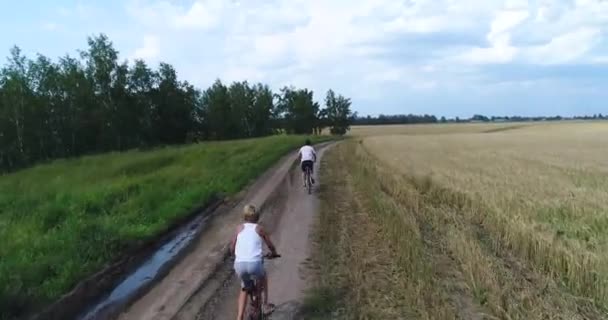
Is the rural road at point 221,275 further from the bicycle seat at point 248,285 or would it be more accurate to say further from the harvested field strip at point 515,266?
the harvested field strip at point 515,266

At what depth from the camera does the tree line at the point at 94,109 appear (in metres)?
57.8

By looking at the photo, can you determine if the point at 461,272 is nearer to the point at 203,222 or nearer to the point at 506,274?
the point at 506,274

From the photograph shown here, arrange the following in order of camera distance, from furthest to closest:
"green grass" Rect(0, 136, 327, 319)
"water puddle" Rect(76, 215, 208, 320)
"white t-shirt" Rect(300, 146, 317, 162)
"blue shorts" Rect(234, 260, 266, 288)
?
"white t-shirt" Rect(300, 146, 317, 162) < "green grass" Rect(0, 136, 327, 319) < "water puddle" Rect(76, 215, 208, 320) < "blue shorts" Rect(234, 260, 266, 288)

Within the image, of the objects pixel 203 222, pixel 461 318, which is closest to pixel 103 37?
pixel 203 222

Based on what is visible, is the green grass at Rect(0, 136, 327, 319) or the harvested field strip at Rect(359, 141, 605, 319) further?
the green grass at Rect(0, 136, 327, 319)

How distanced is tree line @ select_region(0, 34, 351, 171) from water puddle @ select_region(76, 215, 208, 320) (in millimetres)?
50806

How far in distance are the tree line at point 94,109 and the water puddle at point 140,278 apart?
50.8 m

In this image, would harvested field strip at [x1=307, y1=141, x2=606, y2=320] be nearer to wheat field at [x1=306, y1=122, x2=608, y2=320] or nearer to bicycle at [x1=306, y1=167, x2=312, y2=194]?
wheat field at [x1=306, y1=122, x2=608, y2=320]

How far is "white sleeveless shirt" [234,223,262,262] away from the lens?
722 cm

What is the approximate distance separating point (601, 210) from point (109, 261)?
11.8m

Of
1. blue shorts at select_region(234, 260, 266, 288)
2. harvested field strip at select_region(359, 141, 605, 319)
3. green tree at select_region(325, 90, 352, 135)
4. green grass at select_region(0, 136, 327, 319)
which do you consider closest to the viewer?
blue shorts at select_region(234, 260, 266, 288)

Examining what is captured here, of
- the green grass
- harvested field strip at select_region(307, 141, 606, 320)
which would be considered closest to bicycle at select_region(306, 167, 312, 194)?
the green grass

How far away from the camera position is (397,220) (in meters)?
13.2

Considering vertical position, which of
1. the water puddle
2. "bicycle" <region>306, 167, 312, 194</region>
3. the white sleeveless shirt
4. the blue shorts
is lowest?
the water puddle
